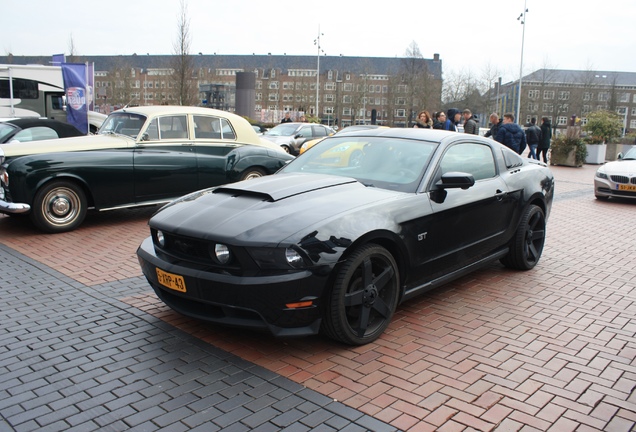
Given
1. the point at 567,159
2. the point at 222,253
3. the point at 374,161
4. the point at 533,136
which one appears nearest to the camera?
the point at 222,253

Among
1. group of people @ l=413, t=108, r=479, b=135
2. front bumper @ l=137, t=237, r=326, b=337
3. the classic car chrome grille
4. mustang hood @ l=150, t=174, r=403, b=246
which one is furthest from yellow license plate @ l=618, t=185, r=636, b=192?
front bumper @ l=137, t=237, r=326, b=337

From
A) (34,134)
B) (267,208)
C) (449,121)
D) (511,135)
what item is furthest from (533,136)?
(267,208)

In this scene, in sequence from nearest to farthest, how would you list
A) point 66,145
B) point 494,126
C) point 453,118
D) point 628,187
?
point 66,145, point 628,187, point 494,126, point 453,118

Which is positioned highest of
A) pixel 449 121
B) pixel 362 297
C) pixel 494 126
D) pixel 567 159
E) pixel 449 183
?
pixel 449 121

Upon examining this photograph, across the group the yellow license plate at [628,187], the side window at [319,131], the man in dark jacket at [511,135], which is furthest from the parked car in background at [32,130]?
the side window at [319,131]

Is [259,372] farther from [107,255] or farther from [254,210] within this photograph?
[107,255]

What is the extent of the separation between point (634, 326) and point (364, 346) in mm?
2431

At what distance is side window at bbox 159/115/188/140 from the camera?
8547 millimetres

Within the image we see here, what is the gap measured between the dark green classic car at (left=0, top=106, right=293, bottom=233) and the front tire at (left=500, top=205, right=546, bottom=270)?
4.76 meters

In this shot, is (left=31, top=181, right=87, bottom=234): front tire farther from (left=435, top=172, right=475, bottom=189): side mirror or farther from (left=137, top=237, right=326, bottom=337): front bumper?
(left=435, top=172, right=475, bottom=189): side mirror

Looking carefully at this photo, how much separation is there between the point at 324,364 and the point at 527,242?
134 inches

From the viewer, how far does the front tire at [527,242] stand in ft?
19.4

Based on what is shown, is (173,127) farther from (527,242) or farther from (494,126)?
(494,126)

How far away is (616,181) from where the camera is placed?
39.4ft
